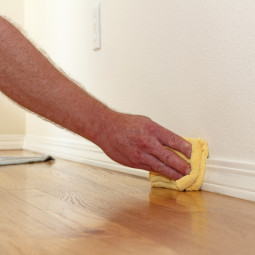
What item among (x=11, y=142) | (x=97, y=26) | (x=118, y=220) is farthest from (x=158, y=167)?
(x=11, y=142)

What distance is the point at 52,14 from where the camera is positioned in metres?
2.47

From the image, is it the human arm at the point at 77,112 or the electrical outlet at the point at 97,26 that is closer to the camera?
the human arm at the point at 77,112

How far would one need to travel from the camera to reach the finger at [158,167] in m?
1.14

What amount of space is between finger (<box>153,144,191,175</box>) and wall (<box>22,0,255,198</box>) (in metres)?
0.09

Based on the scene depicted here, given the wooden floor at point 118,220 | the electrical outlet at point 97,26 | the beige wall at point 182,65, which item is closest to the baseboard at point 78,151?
the beige wall at point 182,65

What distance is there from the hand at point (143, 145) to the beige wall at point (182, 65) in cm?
11

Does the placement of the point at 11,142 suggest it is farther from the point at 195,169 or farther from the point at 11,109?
the point at 195,169

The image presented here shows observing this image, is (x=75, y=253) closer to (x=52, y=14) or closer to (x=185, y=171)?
(x=185, y=171)

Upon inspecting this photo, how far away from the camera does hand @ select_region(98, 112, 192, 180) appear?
109 centimetres

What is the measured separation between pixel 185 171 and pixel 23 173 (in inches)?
29.5

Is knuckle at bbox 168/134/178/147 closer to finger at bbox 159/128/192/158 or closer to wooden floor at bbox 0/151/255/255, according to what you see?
finger at bbox 159/128/192/158

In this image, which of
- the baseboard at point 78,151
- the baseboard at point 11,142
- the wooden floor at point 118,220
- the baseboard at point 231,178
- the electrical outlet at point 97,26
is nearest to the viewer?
the wooden floor at point 118,220

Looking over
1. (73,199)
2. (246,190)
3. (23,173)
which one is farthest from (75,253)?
(23,173)

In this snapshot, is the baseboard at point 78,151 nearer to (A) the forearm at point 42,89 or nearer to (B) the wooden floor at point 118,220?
(B) the wooden floor at point 118,220
